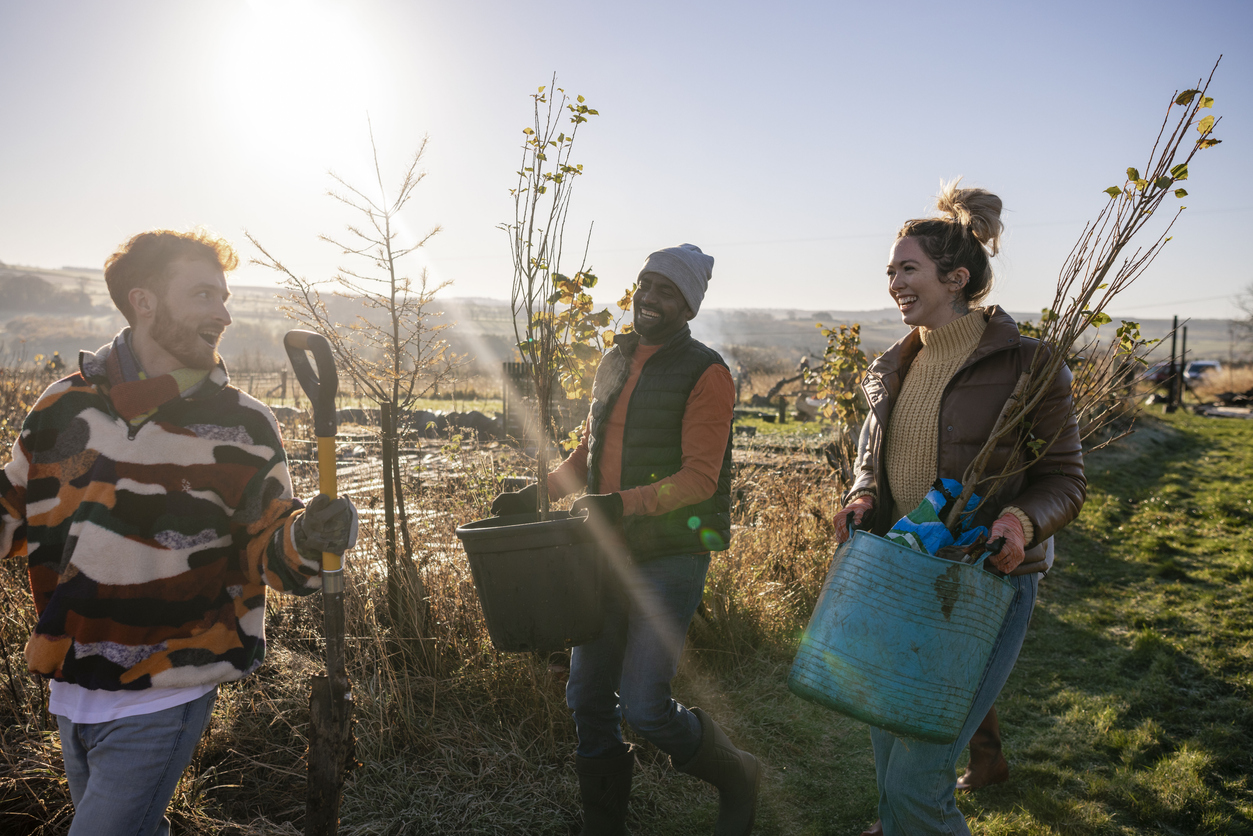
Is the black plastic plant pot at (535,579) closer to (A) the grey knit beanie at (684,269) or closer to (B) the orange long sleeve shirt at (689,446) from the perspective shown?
(B) the orange long sleeve shirt at (689,446)

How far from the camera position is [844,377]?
6.61m

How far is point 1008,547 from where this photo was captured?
1651 mm

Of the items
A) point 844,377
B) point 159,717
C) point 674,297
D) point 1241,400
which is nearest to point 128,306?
point 159,717

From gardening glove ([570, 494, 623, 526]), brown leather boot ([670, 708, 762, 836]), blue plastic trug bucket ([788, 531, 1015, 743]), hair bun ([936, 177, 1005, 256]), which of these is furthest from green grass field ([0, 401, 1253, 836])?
hair bun ([936, 177, 1005, 256])

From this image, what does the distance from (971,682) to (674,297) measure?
4.48 feet

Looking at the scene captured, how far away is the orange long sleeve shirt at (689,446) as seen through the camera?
215 centimetres

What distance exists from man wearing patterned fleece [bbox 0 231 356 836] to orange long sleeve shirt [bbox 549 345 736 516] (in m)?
0.83

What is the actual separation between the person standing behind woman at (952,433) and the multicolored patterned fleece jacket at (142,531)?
152cm

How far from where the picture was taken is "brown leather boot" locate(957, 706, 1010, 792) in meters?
3.10

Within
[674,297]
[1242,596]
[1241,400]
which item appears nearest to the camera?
[674,297]

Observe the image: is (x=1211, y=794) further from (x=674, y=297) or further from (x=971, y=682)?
(x=674, y=297)

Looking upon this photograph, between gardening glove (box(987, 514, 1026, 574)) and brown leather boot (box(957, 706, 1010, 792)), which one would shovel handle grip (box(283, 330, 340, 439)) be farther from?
brown leather boot (box(957, 706, 1010, 792))

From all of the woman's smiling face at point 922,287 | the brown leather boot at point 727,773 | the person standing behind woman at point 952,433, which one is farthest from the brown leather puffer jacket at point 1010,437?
the brown leather boot at point 727,773

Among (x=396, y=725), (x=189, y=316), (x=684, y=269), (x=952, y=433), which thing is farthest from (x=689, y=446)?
(x=396, y=725)
